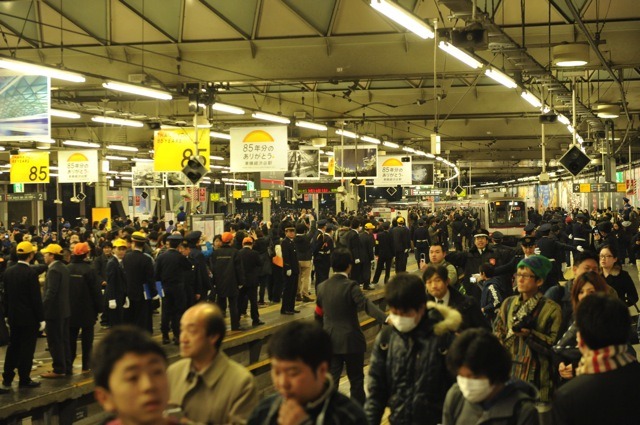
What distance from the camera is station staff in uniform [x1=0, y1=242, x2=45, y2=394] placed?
1004cm

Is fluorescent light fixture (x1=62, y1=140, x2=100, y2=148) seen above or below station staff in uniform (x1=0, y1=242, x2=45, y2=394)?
above

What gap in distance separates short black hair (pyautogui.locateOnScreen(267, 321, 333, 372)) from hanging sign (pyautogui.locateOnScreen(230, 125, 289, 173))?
18152mm

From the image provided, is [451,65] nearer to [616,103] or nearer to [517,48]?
[517,48]

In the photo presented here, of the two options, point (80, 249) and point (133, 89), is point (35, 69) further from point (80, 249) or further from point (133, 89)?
point (80, 249)

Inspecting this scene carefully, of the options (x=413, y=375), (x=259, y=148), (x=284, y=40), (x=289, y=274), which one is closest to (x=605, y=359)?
(x=413, y=375)

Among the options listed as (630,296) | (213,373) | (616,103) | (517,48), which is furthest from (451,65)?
(213,373)

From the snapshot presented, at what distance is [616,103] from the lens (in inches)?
909

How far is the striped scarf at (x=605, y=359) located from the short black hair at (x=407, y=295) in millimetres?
1235

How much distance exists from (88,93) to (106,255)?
35.6 ft

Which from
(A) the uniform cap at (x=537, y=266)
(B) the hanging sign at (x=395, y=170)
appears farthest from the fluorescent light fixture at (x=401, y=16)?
(B) the hanging sign at (x=395, y=170)

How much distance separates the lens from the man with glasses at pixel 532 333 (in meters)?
5.56

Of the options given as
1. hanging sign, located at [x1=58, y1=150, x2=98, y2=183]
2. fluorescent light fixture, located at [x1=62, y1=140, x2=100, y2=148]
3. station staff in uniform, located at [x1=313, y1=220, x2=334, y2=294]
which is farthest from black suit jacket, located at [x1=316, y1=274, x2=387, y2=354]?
fluorescent light fixture, located at [x1=62, y1=140, x2=100, y2=148]

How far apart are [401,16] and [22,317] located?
19.1ft

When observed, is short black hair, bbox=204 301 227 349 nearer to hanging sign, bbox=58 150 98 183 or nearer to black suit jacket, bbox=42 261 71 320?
black suit jacket, bbox=42 261 71 320
